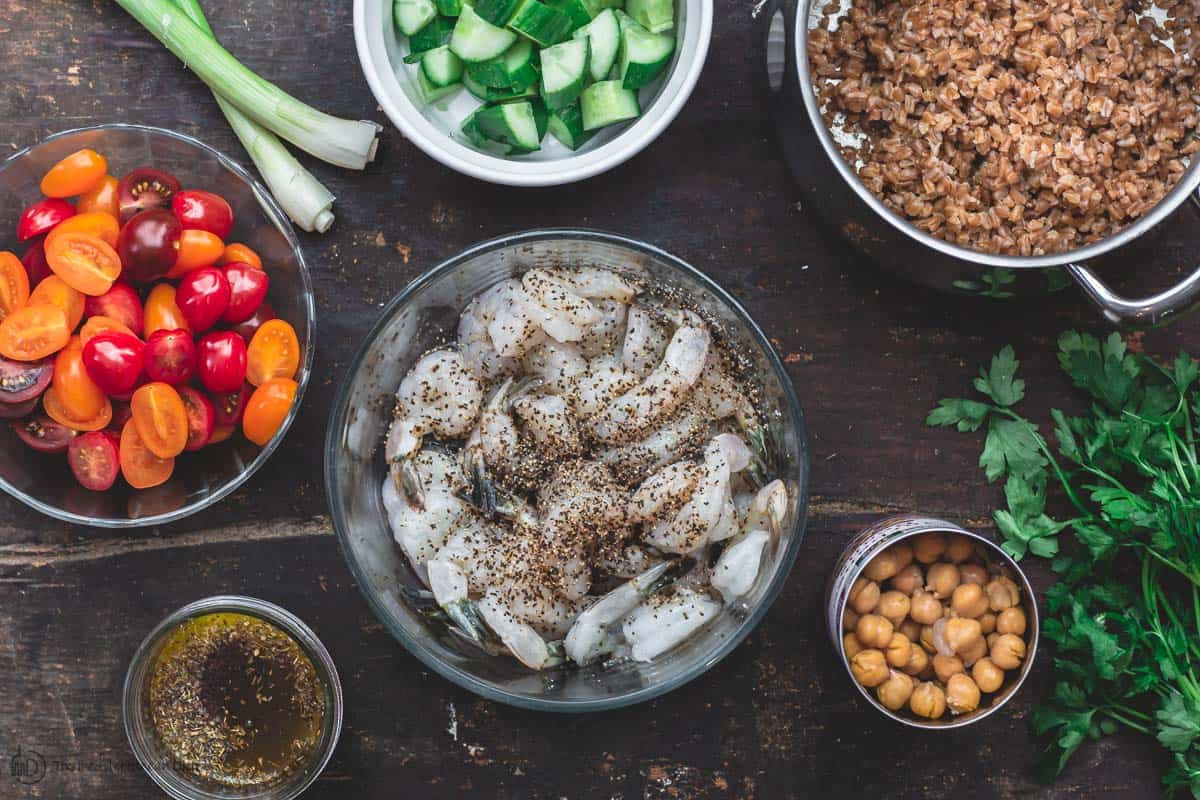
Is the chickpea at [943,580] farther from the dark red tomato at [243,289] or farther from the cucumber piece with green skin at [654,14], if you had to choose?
the dark red tomato at [243,289]

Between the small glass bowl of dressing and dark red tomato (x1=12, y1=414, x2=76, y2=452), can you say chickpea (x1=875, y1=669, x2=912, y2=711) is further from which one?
dark red tomato (x1=12, y1=414, x2=76, y2=452)

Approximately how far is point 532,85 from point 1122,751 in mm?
1729

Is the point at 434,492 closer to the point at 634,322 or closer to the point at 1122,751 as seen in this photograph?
the point at 634,322

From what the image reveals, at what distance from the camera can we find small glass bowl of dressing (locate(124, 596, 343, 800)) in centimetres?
182

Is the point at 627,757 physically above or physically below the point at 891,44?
below

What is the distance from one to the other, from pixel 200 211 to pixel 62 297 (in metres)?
0.27

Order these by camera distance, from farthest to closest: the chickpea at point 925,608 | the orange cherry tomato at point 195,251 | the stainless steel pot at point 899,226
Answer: the chickpea at point 925,608 < the orange cherry tomato at point 195,251 < the stainless steel pot at point 899,226

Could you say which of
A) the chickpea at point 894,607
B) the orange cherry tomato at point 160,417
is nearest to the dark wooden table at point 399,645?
the chickpea at point 894,607

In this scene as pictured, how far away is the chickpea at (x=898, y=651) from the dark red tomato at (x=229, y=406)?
1.22 meters

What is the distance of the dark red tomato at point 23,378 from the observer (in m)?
1.59

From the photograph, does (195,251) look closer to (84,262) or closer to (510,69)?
(84,262)

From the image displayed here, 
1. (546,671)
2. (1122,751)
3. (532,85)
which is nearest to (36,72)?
(532,85)

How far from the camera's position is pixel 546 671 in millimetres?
1673

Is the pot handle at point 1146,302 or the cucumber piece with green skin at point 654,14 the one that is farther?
the cucumber piece with green skin at point 654,14
